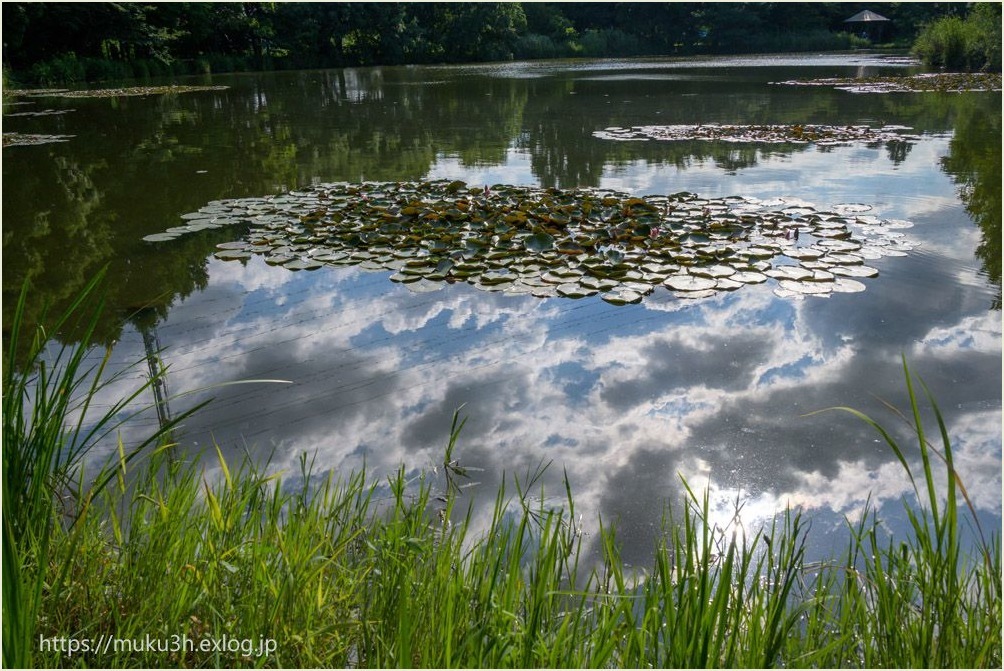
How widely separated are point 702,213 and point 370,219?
2210mm

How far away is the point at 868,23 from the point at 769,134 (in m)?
37.3

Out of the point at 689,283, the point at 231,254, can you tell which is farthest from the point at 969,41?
the point at 231,254

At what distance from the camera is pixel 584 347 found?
3.11 metres

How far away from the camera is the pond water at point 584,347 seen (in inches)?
89.4

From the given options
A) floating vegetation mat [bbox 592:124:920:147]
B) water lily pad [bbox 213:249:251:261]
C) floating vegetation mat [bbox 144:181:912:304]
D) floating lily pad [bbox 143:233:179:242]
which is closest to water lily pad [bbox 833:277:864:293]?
floating vegetation mat [bbox 144:181:912:304]

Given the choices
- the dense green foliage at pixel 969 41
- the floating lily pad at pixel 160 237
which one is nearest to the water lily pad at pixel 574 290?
the floating lily pad at pixel 160 237

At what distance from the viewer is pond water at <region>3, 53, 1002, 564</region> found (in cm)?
227

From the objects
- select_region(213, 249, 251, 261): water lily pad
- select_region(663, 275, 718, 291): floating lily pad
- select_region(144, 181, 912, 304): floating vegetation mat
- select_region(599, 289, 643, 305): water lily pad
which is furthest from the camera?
select_region(213, 249, 251, 261): water lily pad

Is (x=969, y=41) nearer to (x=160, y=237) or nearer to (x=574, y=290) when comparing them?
(x=574, y=290)

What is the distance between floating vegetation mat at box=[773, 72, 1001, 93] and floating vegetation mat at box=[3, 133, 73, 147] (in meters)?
12.9

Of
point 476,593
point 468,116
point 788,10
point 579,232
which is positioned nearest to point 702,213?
point 579,232

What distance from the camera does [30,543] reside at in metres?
1.30

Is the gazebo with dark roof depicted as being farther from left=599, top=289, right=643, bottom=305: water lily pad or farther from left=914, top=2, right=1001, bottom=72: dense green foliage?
left=599, top=289, right=643, bottom=305: water lily pad

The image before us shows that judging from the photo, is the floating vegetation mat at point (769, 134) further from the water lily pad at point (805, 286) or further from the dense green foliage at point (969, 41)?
the dense green foliage at point (969, 41)
